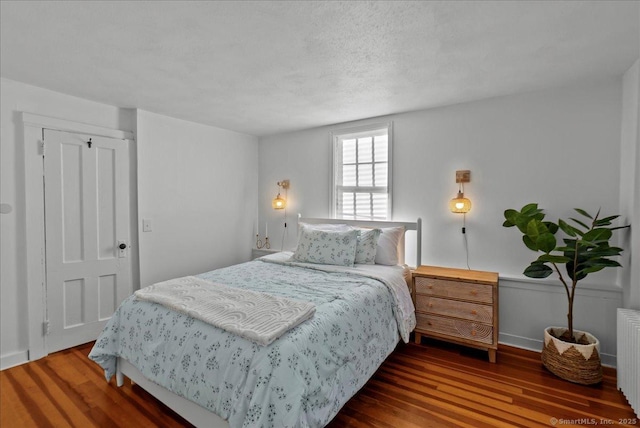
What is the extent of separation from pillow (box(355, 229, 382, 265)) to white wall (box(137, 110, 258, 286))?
82.1 inches

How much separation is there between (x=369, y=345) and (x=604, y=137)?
2613 millimetres

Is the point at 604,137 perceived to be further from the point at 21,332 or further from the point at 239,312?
the point at 21,332

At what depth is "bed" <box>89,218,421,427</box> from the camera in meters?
1.41

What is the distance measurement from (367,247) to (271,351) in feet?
5.95

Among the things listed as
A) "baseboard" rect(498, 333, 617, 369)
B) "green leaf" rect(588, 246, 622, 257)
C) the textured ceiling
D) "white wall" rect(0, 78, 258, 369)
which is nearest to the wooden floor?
"baseboard" rect(498, 333, 617, 369)

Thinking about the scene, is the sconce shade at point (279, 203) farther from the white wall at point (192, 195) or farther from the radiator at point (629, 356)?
the radiator at point (629, 356)

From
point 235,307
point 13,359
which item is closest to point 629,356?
point 235,307

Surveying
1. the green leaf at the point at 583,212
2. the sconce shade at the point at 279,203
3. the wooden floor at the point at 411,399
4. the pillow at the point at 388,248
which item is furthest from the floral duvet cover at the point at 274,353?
the sconce shade at the point at 279,203

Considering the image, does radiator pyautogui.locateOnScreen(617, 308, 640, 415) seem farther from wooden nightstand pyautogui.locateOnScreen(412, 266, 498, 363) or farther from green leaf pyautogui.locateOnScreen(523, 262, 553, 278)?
wooden nightstand pyautogui.locateOnScreen(412, 266, 498, 363)

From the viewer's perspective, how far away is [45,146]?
8.79 feet

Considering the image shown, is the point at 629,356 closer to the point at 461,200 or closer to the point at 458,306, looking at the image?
the point at 458,306

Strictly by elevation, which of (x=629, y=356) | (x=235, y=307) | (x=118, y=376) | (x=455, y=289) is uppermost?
(x=235, y=307)

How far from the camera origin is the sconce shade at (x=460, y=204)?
9.80 ft

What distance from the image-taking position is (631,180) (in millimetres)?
2268
